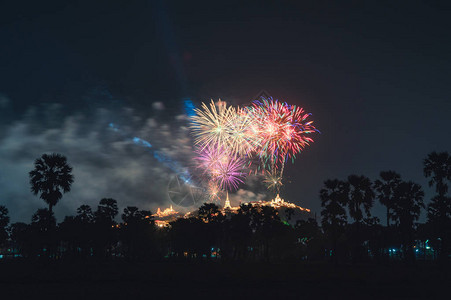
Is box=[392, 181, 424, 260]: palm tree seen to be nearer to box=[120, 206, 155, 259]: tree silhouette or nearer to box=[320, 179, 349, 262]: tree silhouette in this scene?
box=[320, 179, 349, 262]: tree silhouette

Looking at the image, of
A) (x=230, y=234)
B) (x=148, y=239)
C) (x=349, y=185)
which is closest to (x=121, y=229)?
(x=148, y=239)

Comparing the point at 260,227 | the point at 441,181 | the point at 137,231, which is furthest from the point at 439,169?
the point at 137,231

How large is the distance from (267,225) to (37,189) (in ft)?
153

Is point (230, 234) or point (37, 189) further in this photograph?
point (230, 234)

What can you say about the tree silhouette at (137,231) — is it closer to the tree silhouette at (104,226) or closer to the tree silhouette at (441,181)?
the tree silhouette at (104,226)

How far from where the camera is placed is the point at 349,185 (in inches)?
2307

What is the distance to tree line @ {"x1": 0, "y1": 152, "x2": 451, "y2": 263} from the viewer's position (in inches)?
1918

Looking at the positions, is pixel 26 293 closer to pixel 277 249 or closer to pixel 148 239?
pixel 148 239

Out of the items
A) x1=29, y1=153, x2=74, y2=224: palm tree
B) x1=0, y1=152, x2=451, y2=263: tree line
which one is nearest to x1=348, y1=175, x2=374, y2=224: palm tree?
x1=0, y1=152, x2=451, y2=263: tree line

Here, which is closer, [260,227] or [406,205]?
[406,205]

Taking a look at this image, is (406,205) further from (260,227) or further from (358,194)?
(260,227)

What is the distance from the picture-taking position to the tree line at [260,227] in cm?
4872

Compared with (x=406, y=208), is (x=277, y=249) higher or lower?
lower

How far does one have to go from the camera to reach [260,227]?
255 ft
